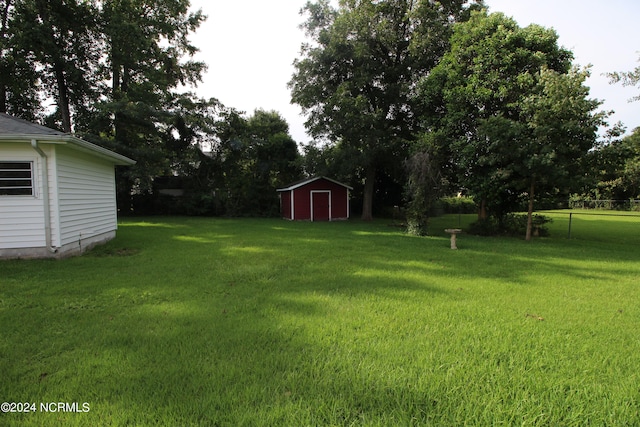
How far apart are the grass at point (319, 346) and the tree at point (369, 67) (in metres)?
12.6

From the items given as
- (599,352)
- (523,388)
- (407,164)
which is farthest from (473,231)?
(523,388)

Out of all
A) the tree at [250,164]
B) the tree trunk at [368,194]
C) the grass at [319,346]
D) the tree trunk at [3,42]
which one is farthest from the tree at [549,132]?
the tree trunk at [3,42]

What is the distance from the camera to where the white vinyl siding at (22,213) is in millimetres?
6789

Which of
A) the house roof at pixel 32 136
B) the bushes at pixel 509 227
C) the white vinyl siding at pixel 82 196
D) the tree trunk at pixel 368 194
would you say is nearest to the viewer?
the house roof at pixel 32 136

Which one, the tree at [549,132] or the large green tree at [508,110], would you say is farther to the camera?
the large green tree at [508,110]

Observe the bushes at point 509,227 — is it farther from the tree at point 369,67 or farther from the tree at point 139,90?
A: the tree at point 139,90

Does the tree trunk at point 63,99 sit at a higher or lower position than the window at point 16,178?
higher

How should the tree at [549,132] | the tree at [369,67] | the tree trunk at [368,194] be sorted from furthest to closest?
the tree trunk at [368,194] → the tree at [369,67] → the tree at [549,132]

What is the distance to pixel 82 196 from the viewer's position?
8.26m

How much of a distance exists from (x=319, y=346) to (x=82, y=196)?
8.26 m

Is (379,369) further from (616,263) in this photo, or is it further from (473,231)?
(473,231)

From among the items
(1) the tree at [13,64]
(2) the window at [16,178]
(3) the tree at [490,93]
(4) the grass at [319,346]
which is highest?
(1) the tree at [13,64]

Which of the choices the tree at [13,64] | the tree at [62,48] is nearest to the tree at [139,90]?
the tree at [62,48]

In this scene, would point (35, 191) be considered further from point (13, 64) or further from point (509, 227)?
point (13, 64)
